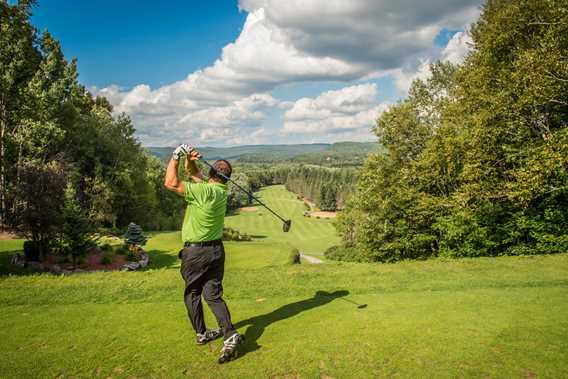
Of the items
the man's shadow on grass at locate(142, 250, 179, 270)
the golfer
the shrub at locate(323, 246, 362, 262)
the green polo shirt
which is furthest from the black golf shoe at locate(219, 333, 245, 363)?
the shrub at locate(323, 246, 362, 262)

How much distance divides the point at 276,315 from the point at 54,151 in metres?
36.6

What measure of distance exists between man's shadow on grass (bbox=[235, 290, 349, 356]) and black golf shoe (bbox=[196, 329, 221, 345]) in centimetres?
48

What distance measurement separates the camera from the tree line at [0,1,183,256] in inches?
719

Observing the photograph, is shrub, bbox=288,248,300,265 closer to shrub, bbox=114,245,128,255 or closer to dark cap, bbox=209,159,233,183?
shrub, bbox=114,245,128,255

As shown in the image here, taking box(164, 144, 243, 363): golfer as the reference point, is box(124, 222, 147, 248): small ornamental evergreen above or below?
below

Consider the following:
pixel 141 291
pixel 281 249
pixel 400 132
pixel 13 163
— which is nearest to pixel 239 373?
pixel 141 291

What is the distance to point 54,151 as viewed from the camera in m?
33.6

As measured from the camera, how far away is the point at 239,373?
4.14 m

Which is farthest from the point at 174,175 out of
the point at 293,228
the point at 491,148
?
the point at 293,228

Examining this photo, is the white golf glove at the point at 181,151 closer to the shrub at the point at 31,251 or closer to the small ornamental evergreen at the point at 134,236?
the shrub at the point at 31,251

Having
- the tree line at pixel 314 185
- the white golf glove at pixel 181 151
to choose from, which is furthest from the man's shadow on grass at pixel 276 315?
the tree line at pixel 314 185

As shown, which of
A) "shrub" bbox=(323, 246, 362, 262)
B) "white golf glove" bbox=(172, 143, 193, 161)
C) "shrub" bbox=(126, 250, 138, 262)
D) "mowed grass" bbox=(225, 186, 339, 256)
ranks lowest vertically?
"mowed grass" bbox=(225, 186, 339, 256)

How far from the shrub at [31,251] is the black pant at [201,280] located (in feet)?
61.5

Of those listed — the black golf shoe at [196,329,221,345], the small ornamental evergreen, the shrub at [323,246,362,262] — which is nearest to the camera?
the black golf shoe at [196,329,221,345]
